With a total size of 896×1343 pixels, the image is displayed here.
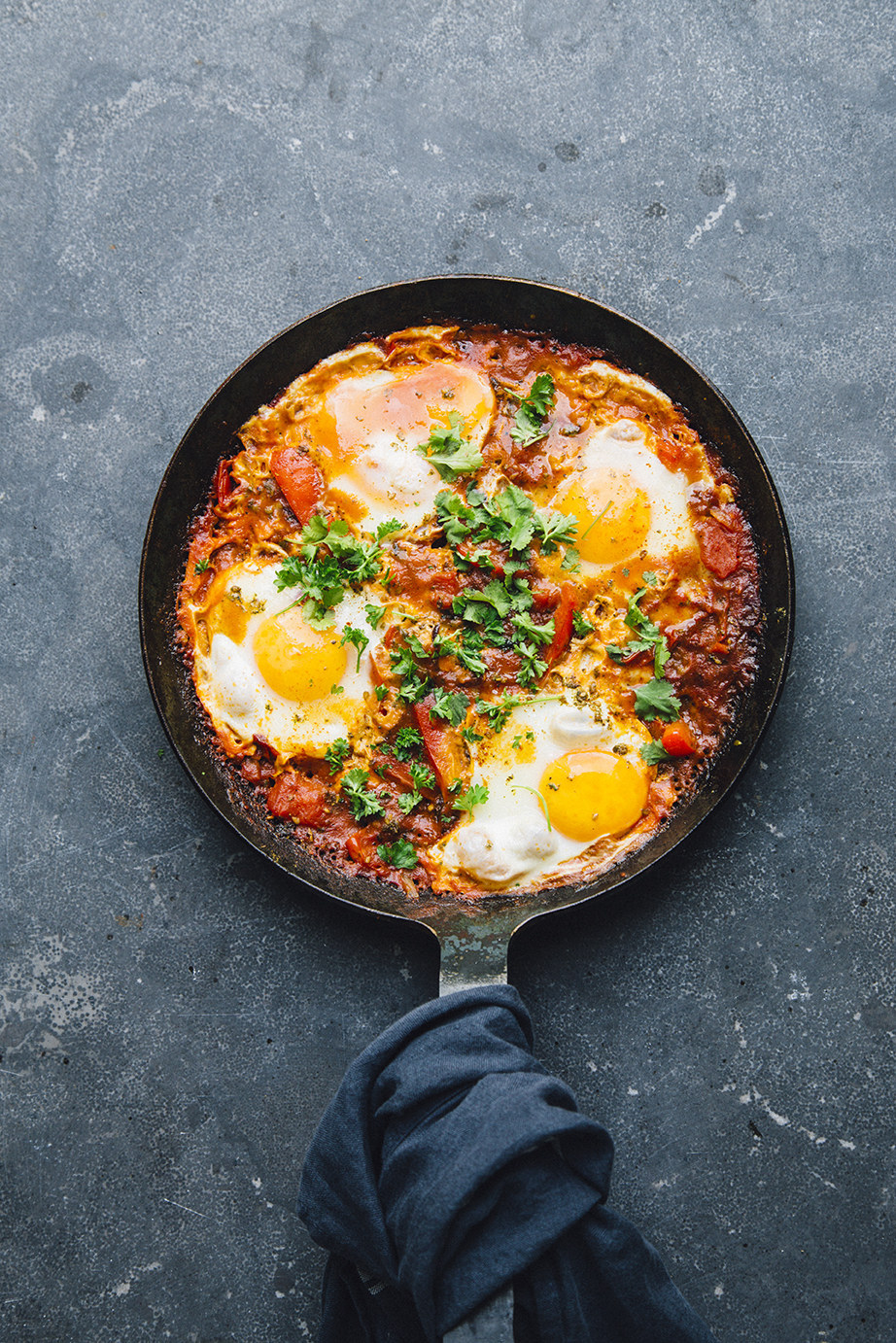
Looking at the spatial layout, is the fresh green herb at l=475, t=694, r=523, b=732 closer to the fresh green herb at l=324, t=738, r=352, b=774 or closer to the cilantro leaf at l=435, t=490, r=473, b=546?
the fresh green herb at l=324, t=738, r=352, b=774

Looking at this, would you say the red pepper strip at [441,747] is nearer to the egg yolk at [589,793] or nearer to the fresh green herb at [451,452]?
the egg yolk at [589,793]

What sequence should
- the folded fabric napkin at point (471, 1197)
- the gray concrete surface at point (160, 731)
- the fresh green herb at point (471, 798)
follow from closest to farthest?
the folded fabric napkin at point (471, 1197) < the fresh green herb at point (471, 798) < the gray concrete surface at point (160, 731)

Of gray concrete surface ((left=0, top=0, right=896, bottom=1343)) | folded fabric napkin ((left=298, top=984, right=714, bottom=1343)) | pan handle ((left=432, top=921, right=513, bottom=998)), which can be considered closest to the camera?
folded fabric napkin ((left=298, top=984, right=714, bottom=1343))

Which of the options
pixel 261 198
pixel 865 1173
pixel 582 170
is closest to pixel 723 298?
pixel 582 170

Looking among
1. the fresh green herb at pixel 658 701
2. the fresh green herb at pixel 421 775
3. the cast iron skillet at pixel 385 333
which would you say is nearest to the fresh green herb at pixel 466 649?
the fresh green herb at pixel 421 775

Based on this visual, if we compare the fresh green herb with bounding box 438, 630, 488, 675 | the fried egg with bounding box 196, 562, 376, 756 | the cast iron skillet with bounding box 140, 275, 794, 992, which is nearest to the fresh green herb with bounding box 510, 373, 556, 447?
the cast iron skillet with bounding box 140, 275, 794, 992

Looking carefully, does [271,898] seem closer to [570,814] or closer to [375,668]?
[375,668]

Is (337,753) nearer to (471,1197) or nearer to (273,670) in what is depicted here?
(273,670)
